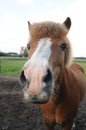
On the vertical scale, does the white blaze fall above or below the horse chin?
above

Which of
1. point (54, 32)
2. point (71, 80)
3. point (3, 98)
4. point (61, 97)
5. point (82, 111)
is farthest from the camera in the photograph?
point (3, 98)

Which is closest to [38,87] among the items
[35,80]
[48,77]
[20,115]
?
[35,80]

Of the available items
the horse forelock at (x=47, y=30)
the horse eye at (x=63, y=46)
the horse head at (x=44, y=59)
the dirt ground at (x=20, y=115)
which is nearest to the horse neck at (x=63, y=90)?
the horse head at (x=44, y=59)

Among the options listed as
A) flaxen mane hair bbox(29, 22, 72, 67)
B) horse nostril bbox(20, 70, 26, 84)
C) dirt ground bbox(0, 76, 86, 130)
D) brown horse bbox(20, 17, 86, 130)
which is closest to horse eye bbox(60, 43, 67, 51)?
brown horse bbox(20, 17, 86, 130)

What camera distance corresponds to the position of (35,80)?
3.20 meters

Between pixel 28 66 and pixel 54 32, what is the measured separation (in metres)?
0.72

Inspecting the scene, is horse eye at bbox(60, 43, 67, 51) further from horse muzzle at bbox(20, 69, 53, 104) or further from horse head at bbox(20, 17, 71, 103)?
horse muzzle at bbox(20, 69, 53, 104)

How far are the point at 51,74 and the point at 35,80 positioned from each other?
0.25 metres

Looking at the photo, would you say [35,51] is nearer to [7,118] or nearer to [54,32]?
[54,32]

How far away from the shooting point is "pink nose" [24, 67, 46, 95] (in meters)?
3.18

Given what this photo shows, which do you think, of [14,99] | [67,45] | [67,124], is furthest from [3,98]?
[67,45]

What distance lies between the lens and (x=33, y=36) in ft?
12.6

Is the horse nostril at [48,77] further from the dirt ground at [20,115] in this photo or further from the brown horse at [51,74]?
the dirt ground at [20,115]

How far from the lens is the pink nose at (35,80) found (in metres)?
3.18
